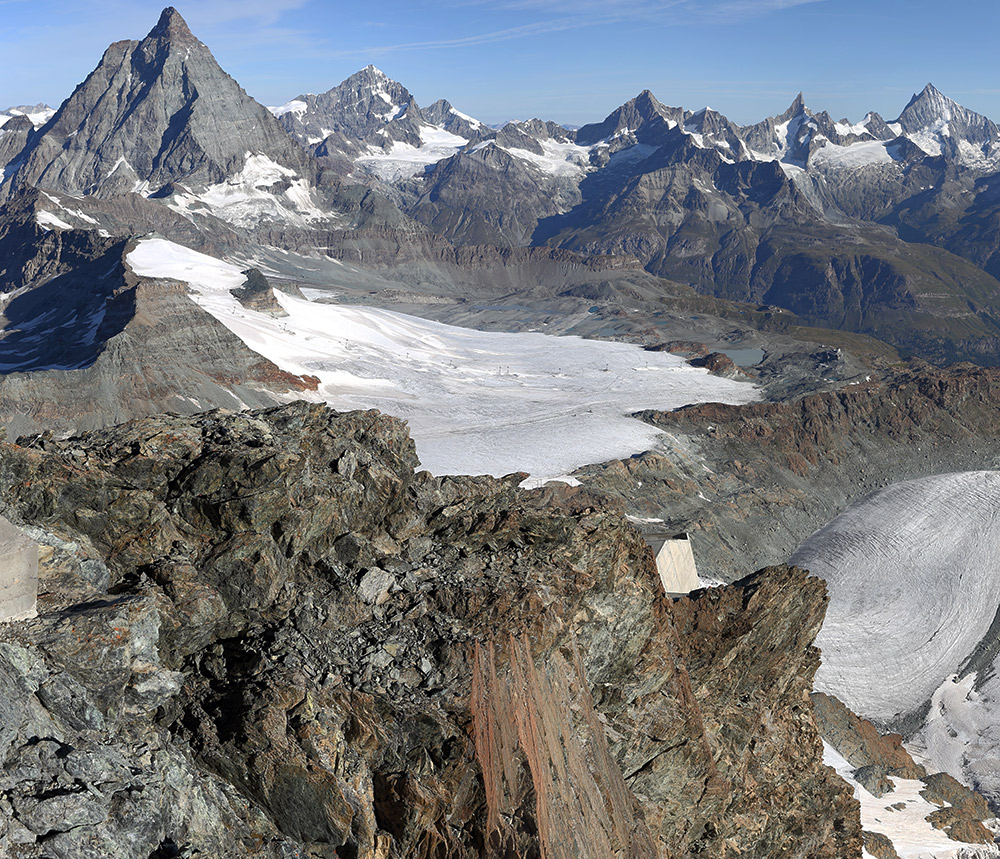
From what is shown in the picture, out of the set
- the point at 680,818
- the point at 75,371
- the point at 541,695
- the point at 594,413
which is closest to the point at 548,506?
the point at 541,695

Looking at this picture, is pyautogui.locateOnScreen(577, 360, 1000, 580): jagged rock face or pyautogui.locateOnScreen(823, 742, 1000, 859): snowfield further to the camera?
pyautogui.locateOnScreen(577, 360, 1000, 580): jagged rock face

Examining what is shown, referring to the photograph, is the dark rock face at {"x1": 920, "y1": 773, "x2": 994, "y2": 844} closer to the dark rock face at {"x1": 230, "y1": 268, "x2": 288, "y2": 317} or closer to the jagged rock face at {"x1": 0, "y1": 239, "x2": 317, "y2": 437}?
the jagged rock face at {"x1": 0, "y1": 239, "x2": 317, "y2": 437}

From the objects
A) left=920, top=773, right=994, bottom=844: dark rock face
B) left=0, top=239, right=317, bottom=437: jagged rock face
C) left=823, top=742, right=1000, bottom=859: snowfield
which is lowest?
left=920, top=773, right=994, bottom=844: dark rock face

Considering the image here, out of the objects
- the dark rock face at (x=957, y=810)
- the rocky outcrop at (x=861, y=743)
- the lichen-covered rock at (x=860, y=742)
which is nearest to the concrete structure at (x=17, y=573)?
the dark rock face at (x=957, y=810)

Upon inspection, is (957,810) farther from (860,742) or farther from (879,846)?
(879,846)

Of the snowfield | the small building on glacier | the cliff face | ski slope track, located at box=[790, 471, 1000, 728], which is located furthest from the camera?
ski slope track, located at box=[790, 471, 1000, 728]

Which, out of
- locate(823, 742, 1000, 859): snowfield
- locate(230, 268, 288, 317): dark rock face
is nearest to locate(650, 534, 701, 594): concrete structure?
locate(823, 742, 1000, 859): snowfield

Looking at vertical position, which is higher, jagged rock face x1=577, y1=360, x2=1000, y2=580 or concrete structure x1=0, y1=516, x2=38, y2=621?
concrete structure x1=0, y1=516, x2=38, y2=621
